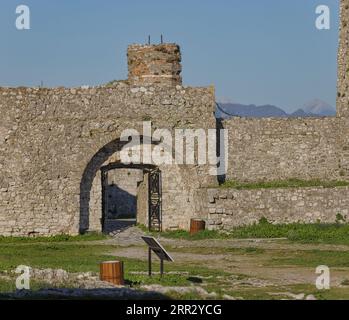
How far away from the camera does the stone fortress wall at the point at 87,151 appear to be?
31.4 m

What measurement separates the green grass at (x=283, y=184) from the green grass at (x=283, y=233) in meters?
1.38

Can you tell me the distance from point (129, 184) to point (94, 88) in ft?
63.2

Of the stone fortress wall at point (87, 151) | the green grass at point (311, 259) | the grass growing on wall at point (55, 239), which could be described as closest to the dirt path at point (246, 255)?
the green grass at point (311, 259)

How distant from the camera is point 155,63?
3369 cm

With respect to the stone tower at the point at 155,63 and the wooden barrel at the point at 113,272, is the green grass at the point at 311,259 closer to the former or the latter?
the wooden barrel at the point at 113,272

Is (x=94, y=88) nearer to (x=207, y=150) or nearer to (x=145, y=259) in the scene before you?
(x=207, y=150)

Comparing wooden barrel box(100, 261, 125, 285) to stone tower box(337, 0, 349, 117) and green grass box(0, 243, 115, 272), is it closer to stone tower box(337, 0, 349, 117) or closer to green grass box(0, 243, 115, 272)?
green grass box(0, 243, 115, 272)

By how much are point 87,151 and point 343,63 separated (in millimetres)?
9696

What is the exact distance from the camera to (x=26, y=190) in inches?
1240

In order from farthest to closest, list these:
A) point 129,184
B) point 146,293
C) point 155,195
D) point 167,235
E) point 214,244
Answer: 1. point 129,184
2. point 155,195
3. point 167,235
4. point 214,244
5. point 146,293

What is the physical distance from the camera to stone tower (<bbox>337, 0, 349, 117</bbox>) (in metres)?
34.2

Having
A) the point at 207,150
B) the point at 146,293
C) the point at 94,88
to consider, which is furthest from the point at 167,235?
the point at 146,293

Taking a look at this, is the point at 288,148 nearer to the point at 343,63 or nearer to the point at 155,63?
the point at 343,63

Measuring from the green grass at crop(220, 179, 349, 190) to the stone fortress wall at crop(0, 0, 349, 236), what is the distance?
36 cm
